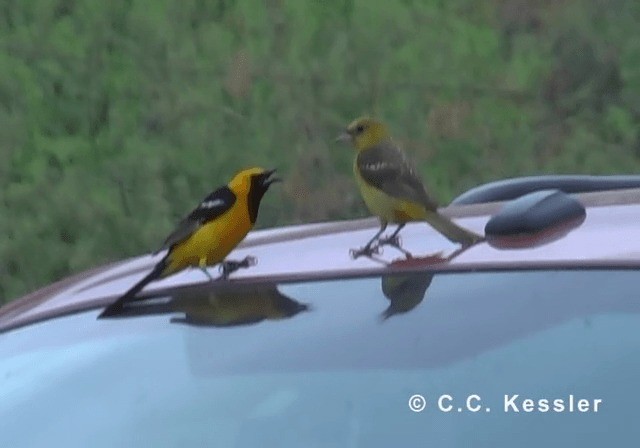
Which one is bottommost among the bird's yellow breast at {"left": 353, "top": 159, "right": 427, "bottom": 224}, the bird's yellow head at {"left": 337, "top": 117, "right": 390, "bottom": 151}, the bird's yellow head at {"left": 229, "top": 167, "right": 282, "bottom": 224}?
the bird's yellow breast at {"left": 353, "top": 159, "right": 427, "bottom": 224}

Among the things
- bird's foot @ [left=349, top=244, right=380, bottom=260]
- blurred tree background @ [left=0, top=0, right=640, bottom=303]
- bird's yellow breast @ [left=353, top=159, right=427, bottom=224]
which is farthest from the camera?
blurred tree background @ [left=0, top=0, right=640, bottom=303]

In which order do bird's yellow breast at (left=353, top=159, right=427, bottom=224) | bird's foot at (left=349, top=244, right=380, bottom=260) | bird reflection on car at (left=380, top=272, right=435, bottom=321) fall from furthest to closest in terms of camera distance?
bird's yellow breast at (left=353, top=159, right=427, bottom=224) → bird's foot at (left=349, top=244, right=380, bottom=260) → bird reflection on car at (left=380, top=272, right=435, bottom=321)

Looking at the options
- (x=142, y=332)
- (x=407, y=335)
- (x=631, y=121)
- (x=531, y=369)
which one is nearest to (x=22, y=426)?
(x=142, y=332)

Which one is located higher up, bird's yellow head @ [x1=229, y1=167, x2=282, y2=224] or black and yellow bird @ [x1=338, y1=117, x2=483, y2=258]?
bird's yellow head @ [x1=229, y1=167, x2=282, y2=224]

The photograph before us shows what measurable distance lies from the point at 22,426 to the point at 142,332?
214mm

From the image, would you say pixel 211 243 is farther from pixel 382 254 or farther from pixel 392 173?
pixel 392 173

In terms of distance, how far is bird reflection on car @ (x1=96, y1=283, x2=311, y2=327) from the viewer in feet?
7.89

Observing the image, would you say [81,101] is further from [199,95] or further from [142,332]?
[142,332]

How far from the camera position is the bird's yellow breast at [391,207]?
9.50ft

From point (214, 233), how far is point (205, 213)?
0.15ft

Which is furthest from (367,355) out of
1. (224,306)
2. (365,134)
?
(365,134)

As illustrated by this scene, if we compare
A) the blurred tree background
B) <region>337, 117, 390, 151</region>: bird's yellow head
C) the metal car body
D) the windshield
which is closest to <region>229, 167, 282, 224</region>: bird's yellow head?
the metal car body

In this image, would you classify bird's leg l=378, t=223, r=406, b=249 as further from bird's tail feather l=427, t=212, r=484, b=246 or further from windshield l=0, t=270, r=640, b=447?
windshield l=0, t=270, r=640, b=447

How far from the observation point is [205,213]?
2.70m
